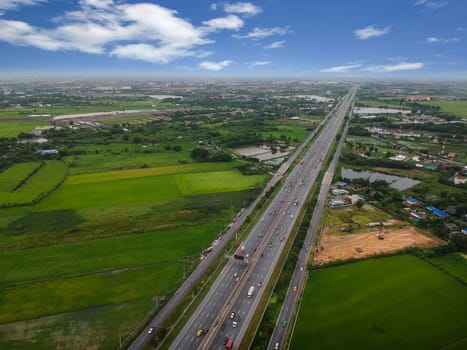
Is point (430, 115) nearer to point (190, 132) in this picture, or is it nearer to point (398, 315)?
point (190, 132)

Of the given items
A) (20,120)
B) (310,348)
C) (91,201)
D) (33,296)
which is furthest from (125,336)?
(20,120)

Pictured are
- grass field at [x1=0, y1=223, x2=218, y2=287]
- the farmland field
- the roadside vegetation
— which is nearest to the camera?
the farmland field

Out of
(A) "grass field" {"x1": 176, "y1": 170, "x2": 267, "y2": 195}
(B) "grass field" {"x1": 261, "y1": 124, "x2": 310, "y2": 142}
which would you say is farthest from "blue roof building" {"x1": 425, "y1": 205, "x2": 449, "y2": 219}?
(B) "grass field" {"x1": 261, "y1": 124, "x2": 310, "y2": 142}

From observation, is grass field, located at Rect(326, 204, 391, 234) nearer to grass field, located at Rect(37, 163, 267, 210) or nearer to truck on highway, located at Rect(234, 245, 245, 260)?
truck on highway, located at Rect(234, 245, 245, 260)

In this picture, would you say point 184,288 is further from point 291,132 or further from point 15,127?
point 15,127

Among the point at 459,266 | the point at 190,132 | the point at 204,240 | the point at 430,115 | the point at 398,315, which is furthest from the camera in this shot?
the point at 430,115

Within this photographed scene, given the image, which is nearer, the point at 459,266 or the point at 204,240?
the point at 459,266
